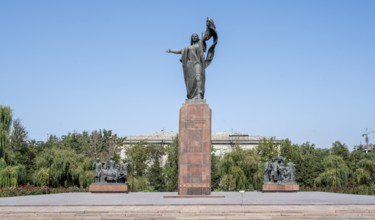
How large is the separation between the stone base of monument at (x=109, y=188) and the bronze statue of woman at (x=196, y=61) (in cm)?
669

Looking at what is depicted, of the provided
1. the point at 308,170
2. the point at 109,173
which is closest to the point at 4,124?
the point at 109,173

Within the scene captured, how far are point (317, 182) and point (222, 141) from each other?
40.9m

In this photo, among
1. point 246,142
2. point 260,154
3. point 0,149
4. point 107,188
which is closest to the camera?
point 107,188

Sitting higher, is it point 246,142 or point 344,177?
point 246,142

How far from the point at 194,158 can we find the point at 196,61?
4.05 metres

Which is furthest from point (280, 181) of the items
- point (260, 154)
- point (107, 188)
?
point (260, 154)

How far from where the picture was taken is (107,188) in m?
23.7

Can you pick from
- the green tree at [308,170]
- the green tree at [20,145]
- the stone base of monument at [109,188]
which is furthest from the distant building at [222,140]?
the stone base of monument at [109,188]

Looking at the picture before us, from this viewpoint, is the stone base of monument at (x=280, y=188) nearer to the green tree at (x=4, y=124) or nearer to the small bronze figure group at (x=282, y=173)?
the small bronze figure group at (x=282, y=173)

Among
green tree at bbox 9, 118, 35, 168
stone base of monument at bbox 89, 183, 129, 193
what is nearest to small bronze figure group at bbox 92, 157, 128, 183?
stone base of monument at bbox 89, 183, 129, 193

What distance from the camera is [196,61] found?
65.4 feet

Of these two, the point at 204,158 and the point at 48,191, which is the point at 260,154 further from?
the point at 204,158

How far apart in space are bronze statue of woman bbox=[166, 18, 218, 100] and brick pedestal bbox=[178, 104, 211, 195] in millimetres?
1354

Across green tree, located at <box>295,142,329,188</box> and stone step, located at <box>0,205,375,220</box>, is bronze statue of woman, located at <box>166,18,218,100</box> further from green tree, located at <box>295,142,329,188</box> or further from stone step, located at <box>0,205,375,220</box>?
green tree, located at <box>295,142,329,188</box>
